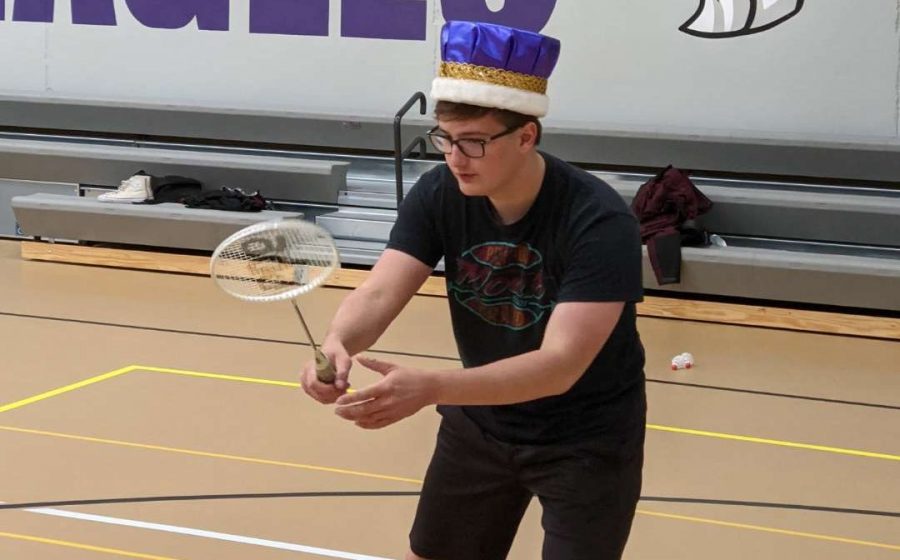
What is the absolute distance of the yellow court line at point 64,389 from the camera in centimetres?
555

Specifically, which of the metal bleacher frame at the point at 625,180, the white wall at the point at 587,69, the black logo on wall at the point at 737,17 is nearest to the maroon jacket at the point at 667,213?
the metal bleacher frame at the point at 625,180

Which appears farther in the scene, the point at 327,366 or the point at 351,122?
the point at 351,122

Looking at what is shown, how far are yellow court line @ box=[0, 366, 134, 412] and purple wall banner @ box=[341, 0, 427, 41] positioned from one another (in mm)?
4613

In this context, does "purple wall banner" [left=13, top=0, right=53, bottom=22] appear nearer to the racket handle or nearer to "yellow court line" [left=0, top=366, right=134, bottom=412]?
"yellow court line" [left=0, top=366, right=134, bottom=412]

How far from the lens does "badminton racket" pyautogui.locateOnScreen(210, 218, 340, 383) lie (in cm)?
239

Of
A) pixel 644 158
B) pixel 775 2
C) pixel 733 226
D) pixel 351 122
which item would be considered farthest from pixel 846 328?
pixel 351 122

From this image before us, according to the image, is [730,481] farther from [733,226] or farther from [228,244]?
[733,226]

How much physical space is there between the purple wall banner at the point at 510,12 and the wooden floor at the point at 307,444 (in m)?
2.99

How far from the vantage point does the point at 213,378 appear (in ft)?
20.2

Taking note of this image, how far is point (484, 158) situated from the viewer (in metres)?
2.30

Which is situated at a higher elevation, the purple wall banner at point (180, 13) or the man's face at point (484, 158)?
the purple wall banner at point (180, 13)

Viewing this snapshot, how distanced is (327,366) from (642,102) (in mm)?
7603

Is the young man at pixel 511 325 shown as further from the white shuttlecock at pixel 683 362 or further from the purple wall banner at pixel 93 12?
the purple wall banner at pixel 93 12

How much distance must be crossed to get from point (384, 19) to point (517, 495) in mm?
7917
